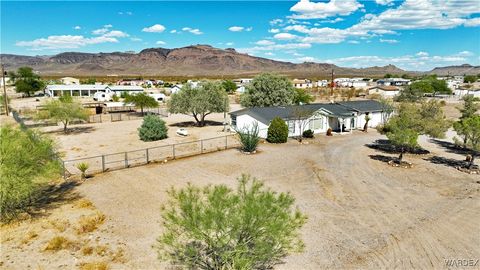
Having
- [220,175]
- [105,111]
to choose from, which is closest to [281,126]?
[220,175]

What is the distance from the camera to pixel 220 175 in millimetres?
23047

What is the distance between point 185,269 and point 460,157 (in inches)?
1036

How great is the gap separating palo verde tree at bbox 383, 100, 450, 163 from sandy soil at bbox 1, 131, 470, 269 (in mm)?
2095

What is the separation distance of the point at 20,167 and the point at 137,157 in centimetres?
1178

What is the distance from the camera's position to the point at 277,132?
33406mm

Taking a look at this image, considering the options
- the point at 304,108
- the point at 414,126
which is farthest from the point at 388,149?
the point at 304,108

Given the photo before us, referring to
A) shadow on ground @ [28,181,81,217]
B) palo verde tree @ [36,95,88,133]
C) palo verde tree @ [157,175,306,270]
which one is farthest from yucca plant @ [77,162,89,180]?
palo verde tree @ [36,95,88,133]

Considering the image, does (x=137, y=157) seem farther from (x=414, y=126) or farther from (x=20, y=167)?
(x=414, y=126)

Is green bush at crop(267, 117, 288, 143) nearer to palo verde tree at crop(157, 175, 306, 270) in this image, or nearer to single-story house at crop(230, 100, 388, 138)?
single-story house at crop(230, 100, 388, 138)

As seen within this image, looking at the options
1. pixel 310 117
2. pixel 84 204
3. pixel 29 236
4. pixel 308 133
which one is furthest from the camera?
pixel 310 117

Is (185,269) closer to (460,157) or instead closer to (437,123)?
(437,123)

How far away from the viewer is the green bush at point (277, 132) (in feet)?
110

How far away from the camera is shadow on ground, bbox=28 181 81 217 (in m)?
17.0

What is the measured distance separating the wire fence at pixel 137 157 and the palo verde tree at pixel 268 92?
15080 millimetres
